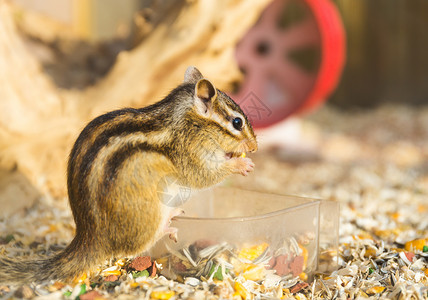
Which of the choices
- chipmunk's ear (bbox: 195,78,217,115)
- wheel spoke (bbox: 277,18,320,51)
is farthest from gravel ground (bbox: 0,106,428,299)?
wheel spoke (bbox: 277,18,320,51)

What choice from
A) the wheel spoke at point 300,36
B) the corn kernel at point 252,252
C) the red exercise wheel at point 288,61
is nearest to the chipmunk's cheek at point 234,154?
the corn kernel at point 252,252

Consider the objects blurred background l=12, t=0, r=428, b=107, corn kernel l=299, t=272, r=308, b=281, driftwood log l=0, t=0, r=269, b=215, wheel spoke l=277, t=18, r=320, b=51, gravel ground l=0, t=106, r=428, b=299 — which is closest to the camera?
gravel ground l=0, t=106, r=428, b=299

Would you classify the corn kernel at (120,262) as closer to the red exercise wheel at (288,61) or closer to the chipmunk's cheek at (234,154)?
the chipmunk's cheek at (234,154)

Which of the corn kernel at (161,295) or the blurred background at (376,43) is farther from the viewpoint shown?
the blurred background at (376,43)

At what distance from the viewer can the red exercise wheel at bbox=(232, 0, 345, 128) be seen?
457 cm

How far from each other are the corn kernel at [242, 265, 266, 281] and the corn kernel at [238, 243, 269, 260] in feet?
0.13

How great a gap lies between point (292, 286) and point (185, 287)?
1.47ft

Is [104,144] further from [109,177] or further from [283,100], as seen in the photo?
[283,100]

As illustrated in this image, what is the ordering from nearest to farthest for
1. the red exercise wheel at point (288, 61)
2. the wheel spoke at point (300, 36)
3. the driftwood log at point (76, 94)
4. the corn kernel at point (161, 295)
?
the corn kernel at point (161, 295) < the driftwood log at point (76, 94) < the red exercise wheel at point (288, 61) < the wheel spoke at point (300, 36)

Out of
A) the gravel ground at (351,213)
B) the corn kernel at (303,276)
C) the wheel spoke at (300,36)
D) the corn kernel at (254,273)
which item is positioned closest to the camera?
the gravel ground at (351,213)

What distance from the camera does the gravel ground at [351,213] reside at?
1.91m

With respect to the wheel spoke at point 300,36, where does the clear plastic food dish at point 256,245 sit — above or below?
below

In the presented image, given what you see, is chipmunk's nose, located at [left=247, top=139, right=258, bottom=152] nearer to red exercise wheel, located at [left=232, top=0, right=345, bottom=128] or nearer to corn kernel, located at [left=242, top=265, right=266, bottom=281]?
corn kernel, located at [left=242, top=265, right=266, bottom=281]

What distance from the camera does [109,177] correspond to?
180cm
